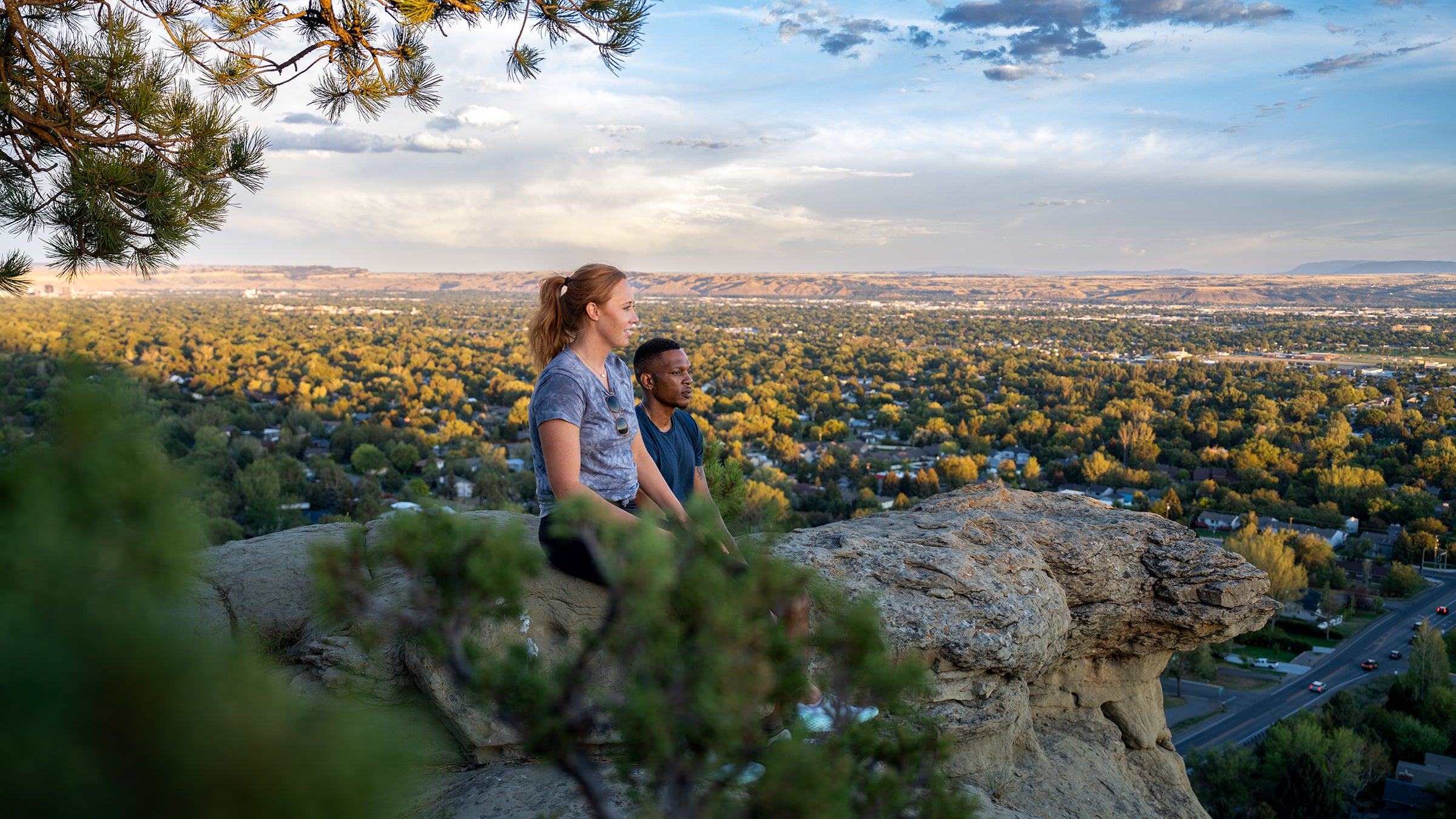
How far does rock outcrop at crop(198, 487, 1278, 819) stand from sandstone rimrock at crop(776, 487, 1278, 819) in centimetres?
1

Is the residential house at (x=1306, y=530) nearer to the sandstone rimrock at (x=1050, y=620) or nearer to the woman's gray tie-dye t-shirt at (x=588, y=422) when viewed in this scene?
the sandstone rimrock at (x=1050, y=620)

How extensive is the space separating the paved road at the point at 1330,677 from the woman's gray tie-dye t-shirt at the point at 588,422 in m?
20.4

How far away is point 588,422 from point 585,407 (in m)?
0.07

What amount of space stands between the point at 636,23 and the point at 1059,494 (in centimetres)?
469

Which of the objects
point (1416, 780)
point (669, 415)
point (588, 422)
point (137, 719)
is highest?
point (137, 719)

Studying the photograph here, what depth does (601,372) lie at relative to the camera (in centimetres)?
360

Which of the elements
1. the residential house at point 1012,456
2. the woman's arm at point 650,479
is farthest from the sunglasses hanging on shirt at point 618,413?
the residential house at point 1012,456

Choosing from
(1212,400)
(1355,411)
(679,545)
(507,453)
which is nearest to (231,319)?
(507,453)

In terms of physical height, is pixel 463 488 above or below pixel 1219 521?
above

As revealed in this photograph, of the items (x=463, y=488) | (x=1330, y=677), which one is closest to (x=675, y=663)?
(x=1330, y=677)

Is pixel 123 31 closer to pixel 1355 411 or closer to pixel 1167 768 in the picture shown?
pixel 1167 768

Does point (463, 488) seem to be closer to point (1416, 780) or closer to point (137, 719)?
point (1416, 780)

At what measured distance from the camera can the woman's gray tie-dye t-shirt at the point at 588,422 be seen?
3.26m

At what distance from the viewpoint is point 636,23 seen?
4.80 metres
